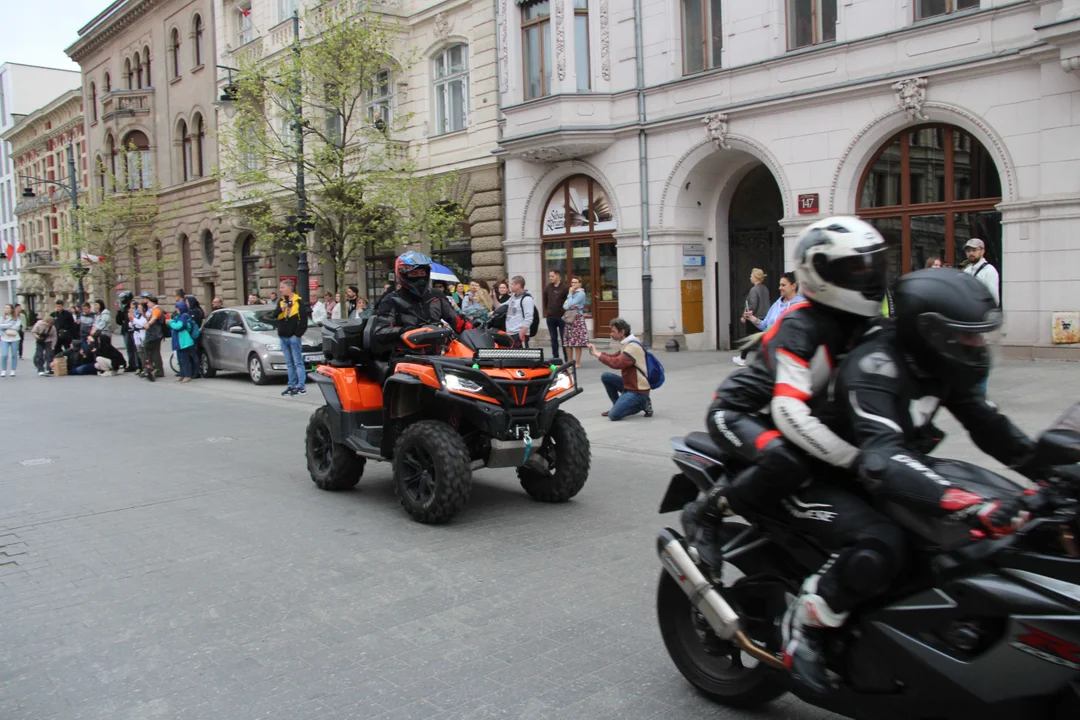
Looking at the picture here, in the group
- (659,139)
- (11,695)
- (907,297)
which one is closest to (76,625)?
(11,695)

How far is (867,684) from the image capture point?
9.62 feet

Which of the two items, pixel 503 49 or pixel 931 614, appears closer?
pixel 931 614

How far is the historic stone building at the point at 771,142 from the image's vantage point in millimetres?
14195

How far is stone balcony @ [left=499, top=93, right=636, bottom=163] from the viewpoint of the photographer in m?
20.0

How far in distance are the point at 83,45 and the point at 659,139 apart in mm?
37612

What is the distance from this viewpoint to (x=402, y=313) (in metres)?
7.27

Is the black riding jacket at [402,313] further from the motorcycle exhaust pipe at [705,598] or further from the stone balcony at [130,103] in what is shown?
the stone balcony at [130,103]

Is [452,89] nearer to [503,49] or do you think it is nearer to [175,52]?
[503,49]

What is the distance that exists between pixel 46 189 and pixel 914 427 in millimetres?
67518

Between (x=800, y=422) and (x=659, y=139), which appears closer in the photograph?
(x=800, y=422)

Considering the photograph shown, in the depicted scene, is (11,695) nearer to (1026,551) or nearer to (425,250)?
(1026,551)

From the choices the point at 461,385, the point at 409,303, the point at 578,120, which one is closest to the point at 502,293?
the point at 578,120

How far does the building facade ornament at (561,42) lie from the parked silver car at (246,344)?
748 centimetres

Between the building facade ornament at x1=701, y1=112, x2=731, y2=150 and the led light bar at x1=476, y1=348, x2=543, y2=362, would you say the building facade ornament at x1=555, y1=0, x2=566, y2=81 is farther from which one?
the led light bar at x1=476, y1=348, x2=543, y2=362
